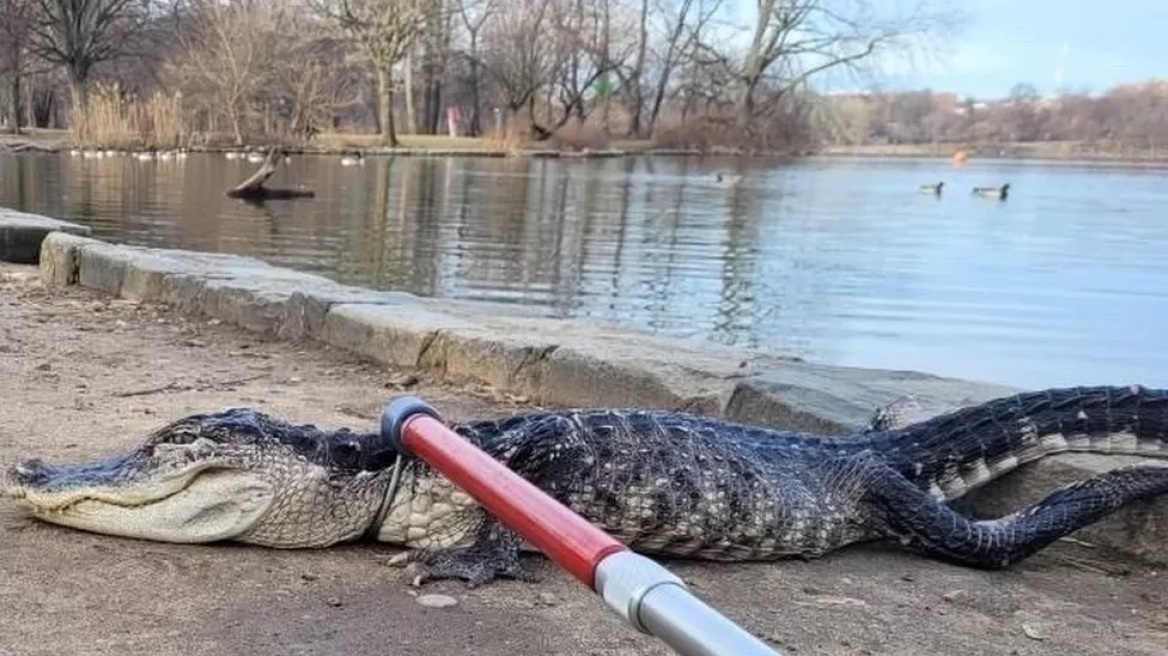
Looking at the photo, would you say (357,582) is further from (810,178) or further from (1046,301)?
(810,178)

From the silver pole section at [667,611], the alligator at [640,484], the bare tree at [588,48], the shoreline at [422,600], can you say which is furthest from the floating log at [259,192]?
the bare tree at [588,48]

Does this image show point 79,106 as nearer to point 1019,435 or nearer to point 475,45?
point 475,45

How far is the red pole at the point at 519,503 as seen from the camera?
1.60 metres

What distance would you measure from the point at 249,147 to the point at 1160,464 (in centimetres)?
4023

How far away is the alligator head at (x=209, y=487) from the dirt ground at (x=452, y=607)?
0.06 metres

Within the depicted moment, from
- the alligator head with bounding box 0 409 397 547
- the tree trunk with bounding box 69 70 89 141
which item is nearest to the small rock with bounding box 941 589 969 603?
the alligator head with bounding box 0 409 397 547

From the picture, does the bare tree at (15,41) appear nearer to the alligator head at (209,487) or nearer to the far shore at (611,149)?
the far shore at (611,149)

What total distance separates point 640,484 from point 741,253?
12.6 meters

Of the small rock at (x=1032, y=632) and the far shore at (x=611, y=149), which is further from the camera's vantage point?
the far shore at (x=611, y=149)

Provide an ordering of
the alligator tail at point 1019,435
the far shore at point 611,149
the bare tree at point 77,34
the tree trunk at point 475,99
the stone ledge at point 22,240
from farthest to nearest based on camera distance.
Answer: the tree trunk at point 475,99
the bare tree at point 77,34
the far shore at point 611,149
the stone ledge at point 22,240
the alligator tail at point 1019,435

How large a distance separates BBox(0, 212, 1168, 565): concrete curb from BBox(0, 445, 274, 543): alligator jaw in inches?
89.5

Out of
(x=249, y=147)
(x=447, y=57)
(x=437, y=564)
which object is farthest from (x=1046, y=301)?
(x=447, y=57)

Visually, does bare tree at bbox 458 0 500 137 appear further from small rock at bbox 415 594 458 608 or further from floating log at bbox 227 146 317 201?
small rock at bbox 415 594 458 608

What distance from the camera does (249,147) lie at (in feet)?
134
